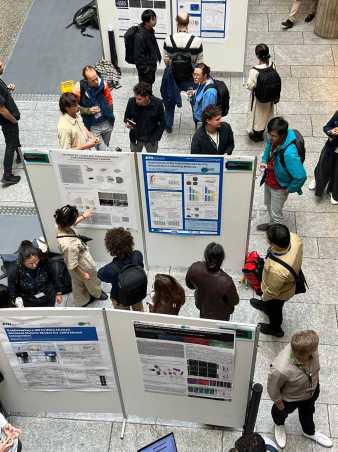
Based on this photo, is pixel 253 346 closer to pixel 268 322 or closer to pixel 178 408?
pixel 178 408

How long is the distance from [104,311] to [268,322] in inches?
96.0

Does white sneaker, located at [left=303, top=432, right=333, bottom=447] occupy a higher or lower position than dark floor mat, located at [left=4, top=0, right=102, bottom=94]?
lower

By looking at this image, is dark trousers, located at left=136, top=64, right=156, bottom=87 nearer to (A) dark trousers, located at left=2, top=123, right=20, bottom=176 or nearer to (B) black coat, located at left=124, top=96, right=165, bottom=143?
(B) black coat, located at left=124, top=96, right=165, bottom=143

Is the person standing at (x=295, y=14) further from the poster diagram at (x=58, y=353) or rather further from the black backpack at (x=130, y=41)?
the poster diagram at (x=58, y=353)

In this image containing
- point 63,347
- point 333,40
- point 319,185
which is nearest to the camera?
point 63,347

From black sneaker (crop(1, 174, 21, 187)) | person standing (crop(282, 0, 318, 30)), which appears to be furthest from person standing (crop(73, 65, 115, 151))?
person standing (crop(282, 0, 318, 30))

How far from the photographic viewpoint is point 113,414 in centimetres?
497

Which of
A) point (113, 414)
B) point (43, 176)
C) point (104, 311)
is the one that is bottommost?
point (113, 414)

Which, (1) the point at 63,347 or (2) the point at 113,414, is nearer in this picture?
(1) the point at 63,347

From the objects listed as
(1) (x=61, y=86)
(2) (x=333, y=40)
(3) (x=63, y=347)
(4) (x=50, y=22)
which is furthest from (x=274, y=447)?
(4) (x=50, y=22)

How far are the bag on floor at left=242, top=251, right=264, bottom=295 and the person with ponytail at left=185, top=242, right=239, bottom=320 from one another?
1.20m

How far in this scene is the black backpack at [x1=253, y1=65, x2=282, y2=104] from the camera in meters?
6.86

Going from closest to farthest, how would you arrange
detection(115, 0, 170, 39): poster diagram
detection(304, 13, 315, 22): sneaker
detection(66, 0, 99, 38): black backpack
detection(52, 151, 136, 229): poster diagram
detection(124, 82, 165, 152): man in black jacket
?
detection(52, 151, 136, 229): poster diagram, detection(124, 82, 165, 152): man in black jacket, detection(115, 0, 170, 39): poster diagram, detection(304, 13, 315, 22): sneaker, detection(66, 0, 99, 38): black backpack

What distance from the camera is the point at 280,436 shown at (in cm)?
468
